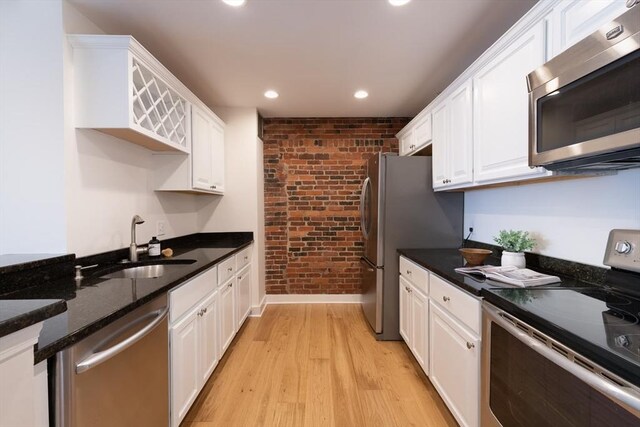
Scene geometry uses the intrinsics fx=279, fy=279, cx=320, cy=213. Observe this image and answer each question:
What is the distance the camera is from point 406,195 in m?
2.59

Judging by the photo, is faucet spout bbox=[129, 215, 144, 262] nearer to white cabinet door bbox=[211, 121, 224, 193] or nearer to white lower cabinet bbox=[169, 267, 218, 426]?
white lower cabinet bbox=[169, 267, 218, 426]

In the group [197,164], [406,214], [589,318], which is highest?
[197,164]

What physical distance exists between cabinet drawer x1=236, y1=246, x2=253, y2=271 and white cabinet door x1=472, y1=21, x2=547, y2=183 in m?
2.13

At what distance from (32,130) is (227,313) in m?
1.72

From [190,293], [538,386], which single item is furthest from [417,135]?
[190,293]

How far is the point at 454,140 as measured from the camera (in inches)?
82.2

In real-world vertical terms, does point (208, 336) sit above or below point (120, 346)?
below

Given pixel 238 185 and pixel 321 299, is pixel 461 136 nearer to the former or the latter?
pixel 238 185

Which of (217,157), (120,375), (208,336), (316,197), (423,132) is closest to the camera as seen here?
(120,375)

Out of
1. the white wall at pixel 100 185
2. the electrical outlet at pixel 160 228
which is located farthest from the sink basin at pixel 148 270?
the electrical outlet at pixel 160 228

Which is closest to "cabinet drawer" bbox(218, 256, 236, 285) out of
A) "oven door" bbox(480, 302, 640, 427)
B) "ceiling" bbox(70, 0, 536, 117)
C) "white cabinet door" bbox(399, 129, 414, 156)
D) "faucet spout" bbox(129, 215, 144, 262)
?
"faucet spout" bbox(129, 215, 144, 262)

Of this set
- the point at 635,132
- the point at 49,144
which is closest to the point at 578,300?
the point at 635,132

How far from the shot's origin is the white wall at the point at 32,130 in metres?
1.50

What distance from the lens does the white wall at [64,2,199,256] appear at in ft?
5.15
